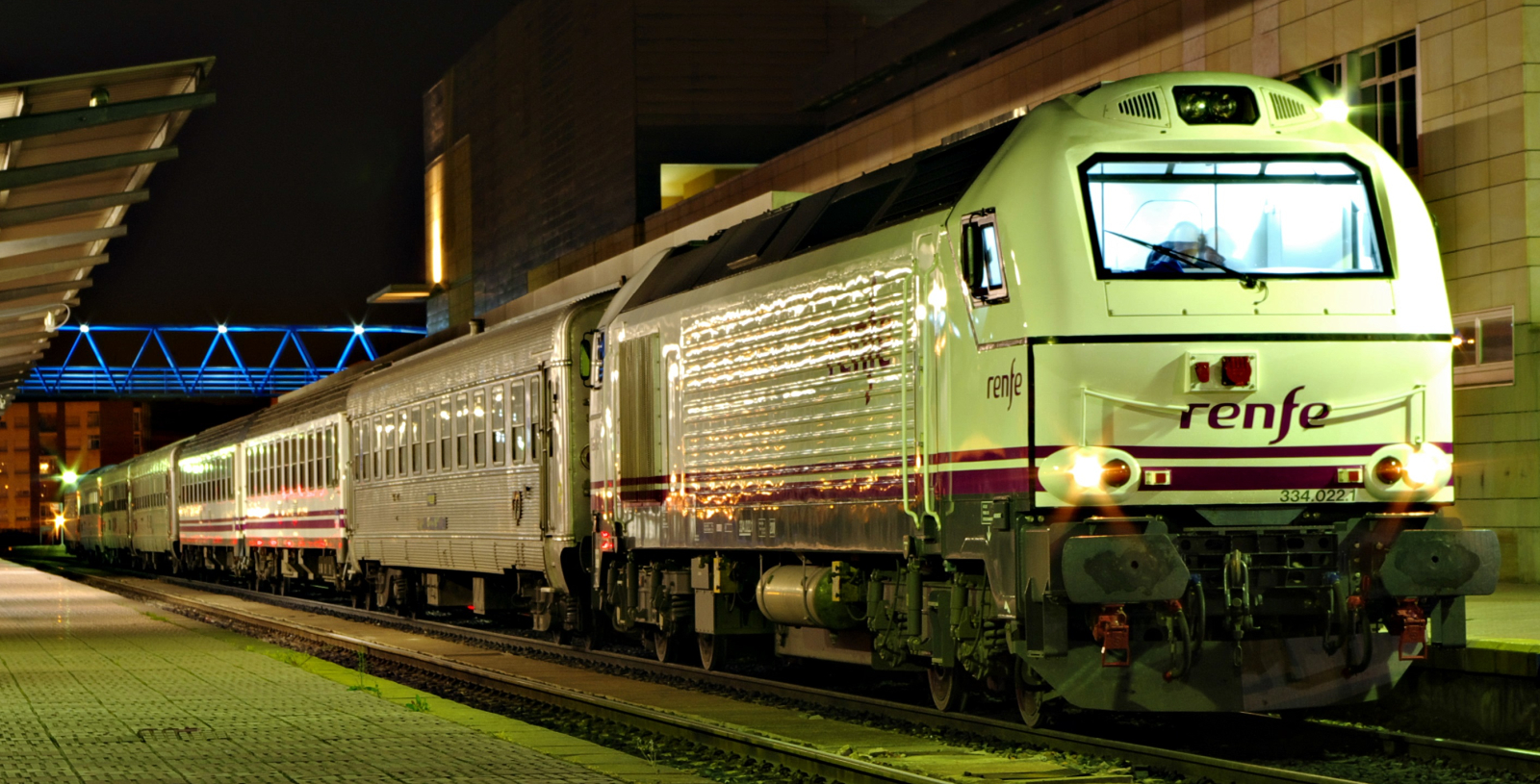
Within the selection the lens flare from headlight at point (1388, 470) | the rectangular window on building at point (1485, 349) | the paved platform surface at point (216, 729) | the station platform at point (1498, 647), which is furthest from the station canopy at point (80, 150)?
the rectangular window on building at point (1485, 349)

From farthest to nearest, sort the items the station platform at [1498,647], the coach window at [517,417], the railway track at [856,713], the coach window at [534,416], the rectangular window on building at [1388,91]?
the rectangular window on building at [1388,91]
the coach window at [517,417]
the coach window at [534,416]
the station platform at [1498,647]
the railway track at [856,713]

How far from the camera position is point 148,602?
35.1 m

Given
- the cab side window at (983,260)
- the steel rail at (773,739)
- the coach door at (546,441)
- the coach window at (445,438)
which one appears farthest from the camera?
the coach window at (445,438)

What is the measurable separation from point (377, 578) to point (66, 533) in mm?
69350

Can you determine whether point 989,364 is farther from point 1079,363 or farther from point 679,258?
point 679,258

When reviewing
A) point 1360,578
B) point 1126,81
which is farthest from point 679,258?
point 1360,578

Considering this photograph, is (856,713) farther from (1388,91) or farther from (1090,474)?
(1388,91)

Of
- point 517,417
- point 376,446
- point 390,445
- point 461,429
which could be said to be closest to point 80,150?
point 461,429

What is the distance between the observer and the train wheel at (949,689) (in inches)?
498

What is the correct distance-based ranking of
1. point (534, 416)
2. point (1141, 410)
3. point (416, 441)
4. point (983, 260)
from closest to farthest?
point (1141, 410) < point (983, 260) < point (534, 416) < point (416, 441)

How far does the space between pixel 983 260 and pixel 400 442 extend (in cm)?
1619

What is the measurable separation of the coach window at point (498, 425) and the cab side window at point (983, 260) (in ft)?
35.6

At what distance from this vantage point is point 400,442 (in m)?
25.8

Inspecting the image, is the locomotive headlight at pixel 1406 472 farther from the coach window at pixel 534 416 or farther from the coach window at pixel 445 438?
the coach window at pixel 445 438
